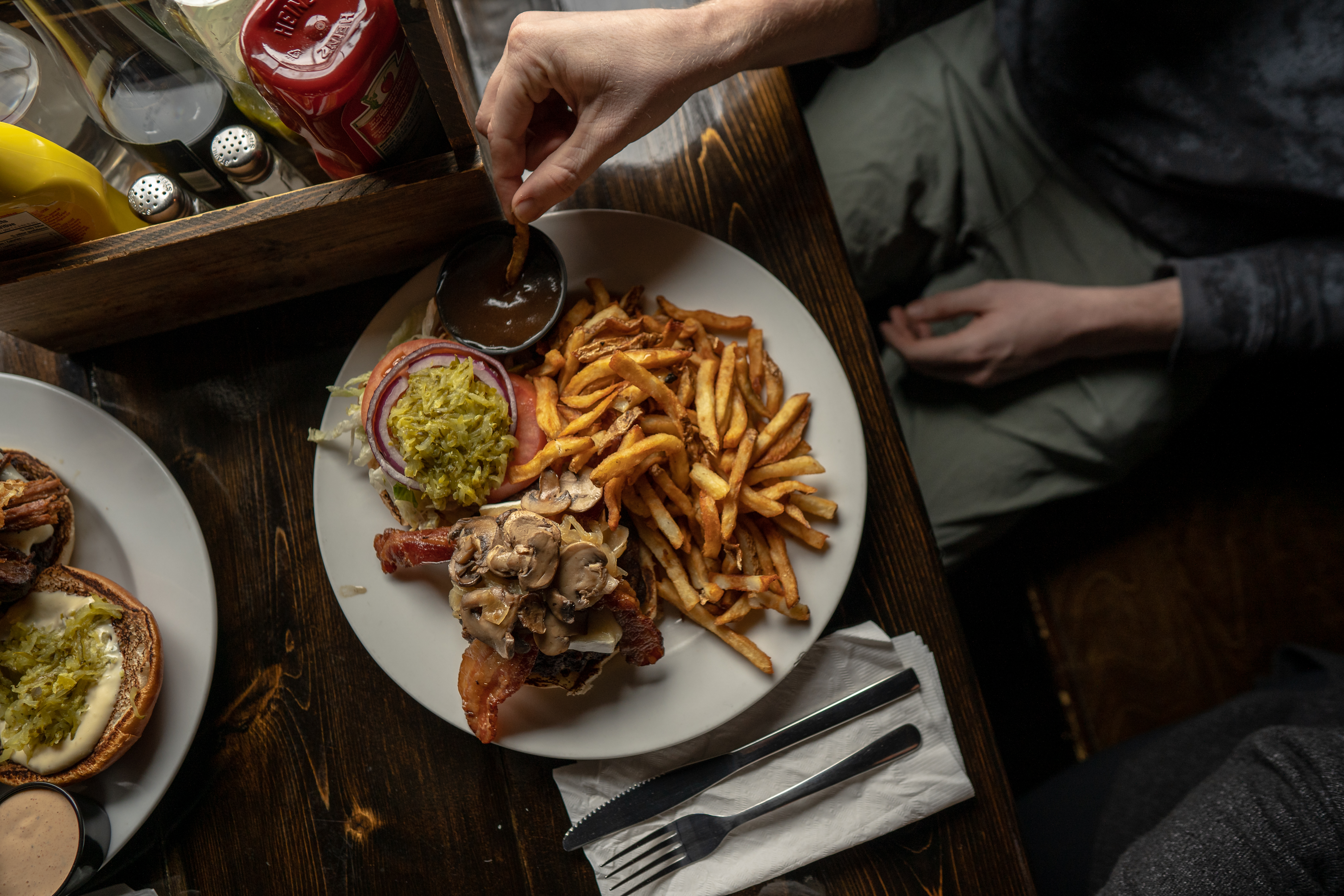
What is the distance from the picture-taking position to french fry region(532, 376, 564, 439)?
1598 mm

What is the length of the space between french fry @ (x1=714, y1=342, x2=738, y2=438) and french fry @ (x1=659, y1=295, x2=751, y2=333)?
6 centimetres

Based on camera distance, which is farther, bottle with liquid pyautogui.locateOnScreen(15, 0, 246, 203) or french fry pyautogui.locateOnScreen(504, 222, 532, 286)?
french fry pyautogui.locateOnScreen(504, 222, 532, 286)

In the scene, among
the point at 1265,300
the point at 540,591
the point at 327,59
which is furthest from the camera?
the point at 1265,300

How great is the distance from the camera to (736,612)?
5.14ft

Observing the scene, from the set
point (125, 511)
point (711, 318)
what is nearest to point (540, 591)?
point (711, 318)

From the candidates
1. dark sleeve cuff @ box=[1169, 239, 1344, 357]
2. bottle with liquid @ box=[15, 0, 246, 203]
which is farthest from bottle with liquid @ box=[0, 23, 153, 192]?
dark sleeve cuff @ box=[1169, 239, 1344, 357]

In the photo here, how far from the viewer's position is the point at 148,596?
1623mm

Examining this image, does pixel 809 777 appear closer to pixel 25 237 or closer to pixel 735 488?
pixel 735 488

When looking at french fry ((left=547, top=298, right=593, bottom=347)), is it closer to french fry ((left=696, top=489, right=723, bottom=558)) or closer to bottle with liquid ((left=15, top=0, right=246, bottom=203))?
french fry ((left=696, top=489, right=723, bottom=558))

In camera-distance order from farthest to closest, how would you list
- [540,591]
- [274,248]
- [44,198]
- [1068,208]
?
1. [1068,208]
2. [274,248]
3. [540,591]
4. [44,198]

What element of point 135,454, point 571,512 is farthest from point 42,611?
point 571,512

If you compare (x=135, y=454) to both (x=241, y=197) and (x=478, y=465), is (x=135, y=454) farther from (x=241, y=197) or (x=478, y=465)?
(x=478, y=465)

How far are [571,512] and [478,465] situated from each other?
22cm

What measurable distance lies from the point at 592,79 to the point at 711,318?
22.1 inches
